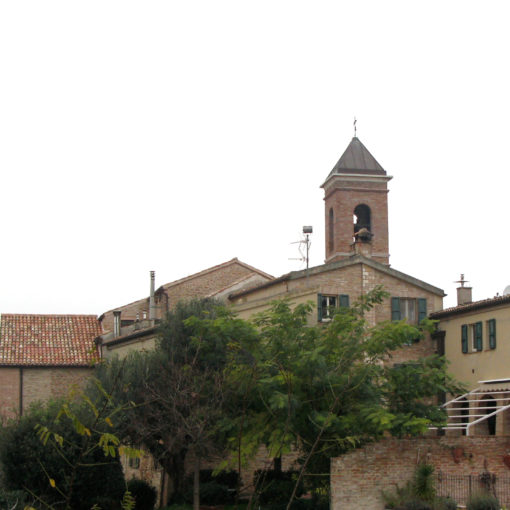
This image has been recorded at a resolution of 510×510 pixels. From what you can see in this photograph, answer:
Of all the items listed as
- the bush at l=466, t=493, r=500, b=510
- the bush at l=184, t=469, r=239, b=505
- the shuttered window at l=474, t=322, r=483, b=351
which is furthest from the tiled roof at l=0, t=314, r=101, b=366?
the bush at l=466, t=493, r=500, b=510

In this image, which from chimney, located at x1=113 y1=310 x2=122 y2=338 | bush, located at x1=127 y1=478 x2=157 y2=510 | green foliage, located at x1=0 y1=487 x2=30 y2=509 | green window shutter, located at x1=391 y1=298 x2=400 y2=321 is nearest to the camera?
green foliage, located at x1=0 y1=487 x2=30 y2=509

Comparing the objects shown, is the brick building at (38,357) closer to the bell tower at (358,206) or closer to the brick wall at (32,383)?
the brick wall at (32,383)

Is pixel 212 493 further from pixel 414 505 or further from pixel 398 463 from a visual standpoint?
pixel 414 505

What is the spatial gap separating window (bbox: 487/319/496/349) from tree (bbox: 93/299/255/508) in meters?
10.0

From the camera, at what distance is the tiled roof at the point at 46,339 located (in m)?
42.2

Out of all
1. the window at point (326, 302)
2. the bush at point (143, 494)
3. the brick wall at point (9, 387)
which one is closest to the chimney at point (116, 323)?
the brick wall at point (9, 387)

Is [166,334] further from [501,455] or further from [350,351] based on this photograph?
[501,455]

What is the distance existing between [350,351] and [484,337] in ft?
29.0

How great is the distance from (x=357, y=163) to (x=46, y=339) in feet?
70.8

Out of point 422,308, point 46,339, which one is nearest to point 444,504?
point 422,308

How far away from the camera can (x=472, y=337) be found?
3103cm

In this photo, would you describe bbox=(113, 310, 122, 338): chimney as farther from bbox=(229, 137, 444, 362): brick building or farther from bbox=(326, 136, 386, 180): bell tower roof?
bbox=(326, 136, 386, 180): bell tower roof

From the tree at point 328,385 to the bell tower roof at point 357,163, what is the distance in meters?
24.5

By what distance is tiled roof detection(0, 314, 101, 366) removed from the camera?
4222 cm
